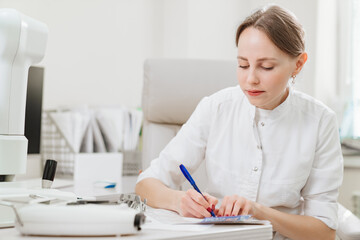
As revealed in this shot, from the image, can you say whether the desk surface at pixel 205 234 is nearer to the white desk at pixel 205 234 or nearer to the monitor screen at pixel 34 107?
the white desk at pixel 205 234

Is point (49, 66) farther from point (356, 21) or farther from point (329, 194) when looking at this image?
point (356, 21)

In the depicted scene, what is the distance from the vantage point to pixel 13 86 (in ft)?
2.82

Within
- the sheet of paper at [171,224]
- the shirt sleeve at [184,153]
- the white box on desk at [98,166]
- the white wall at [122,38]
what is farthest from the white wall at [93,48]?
the sheet of paper at [171,224]

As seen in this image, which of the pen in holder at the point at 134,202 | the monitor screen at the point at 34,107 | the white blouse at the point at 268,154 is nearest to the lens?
the pen in holder at the point at 134,202

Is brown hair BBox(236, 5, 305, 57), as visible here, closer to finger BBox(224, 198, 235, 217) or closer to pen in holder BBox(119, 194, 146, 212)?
finger BBox(224, 198, 235, 217)

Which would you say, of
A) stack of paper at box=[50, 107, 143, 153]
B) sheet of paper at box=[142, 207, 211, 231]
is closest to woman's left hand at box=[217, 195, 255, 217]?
sheet of paper at box=[142, 207, 211, 231]

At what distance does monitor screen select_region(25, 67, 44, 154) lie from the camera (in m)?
1.83

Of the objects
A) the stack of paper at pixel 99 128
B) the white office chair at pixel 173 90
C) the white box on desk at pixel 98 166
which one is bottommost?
the white box on desk at pixel 98 166

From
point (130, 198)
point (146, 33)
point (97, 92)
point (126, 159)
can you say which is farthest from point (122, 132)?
point (130, 198)

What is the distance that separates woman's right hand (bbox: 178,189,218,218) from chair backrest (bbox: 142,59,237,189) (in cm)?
67

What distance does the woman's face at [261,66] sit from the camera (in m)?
1.02

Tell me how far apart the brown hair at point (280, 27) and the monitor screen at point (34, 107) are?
41.8 inches

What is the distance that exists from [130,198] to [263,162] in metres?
0.45

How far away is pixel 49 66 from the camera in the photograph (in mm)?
2213
